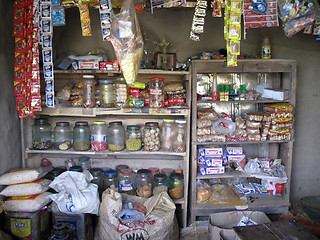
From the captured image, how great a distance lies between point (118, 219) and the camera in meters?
2.21

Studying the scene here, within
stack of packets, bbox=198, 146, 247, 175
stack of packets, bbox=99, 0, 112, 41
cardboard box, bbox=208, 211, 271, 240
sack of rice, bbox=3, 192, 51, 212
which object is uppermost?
stack of packets, bbox=99, 0, 112, 41

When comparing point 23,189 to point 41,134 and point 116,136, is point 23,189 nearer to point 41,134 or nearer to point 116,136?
point 41,134

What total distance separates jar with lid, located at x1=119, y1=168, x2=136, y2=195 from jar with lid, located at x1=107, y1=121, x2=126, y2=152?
23 centimetres

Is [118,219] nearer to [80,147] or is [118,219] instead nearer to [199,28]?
[80,147]

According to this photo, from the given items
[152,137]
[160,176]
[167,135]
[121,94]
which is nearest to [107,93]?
[121,94]

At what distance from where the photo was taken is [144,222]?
218 centimetres

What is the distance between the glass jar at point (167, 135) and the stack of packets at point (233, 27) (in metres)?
0.88

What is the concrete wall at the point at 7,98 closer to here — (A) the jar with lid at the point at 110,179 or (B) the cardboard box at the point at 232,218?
(A) the jar with lid at the point at 110,179

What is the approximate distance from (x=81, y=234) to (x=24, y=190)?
63 centimetres

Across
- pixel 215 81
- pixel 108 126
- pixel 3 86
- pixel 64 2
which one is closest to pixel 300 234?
pixel 215 81

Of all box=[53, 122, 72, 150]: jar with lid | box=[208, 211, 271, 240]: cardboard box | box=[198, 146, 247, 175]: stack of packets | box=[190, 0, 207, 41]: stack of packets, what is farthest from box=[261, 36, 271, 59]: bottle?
box=[53, 122, 72, 150]: jar with lid

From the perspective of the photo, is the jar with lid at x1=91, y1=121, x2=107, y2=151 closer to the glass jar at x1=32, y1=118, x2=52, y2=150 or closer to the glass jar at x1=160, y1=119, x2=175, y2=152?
the glass jar at x1=32, y1=118, x2=52, y2=150

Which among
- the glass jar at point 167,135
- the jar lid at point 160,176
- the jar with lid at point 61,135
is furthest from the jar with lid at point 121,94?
the jar lid at point 160,176

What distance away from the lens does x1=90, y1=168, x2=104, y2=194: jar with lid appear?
107 inches
